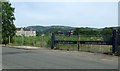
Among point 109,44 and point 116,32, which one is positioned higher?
point 116,32

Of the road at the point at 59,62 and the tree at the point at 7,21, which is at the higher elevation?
the tree at the point at 7,21

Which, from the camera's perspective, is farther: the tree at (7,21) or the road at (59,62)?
the tree at (7,21)

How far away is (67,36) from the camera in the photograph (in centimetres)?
1636

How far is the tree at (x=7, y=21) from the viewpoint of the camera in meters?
27.7

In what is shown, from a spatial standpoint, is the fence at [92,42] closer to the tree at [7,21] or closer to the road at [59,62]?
the road at [59,62]

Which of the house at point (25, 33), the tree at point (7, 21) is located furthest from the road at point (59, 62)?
the tree at point (7, 21)

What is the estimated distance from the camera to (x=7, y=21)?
91.8ft

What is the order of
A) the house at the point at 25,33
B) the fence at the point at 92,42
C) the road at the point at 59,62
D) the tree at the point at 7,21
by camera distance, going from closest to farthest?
the road at the point at 59,62, the fence at the point at 92,42, the tree at the point at 7,21, the house at the point at 25,33

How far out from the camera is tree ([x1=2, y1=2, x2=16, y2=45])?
27.7 metres

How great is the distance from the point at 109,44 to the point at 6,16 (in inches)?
800

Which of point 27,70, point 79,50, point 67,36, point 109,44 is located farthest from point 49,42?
point 27,70

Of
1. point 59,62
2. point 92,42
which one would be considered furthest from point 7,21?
point 59,62

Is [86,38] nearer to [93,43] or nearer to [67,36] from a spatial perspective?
[93,43]

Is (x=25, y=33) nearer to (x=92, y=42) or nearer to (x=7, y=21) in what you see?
(x=7, y=21)
